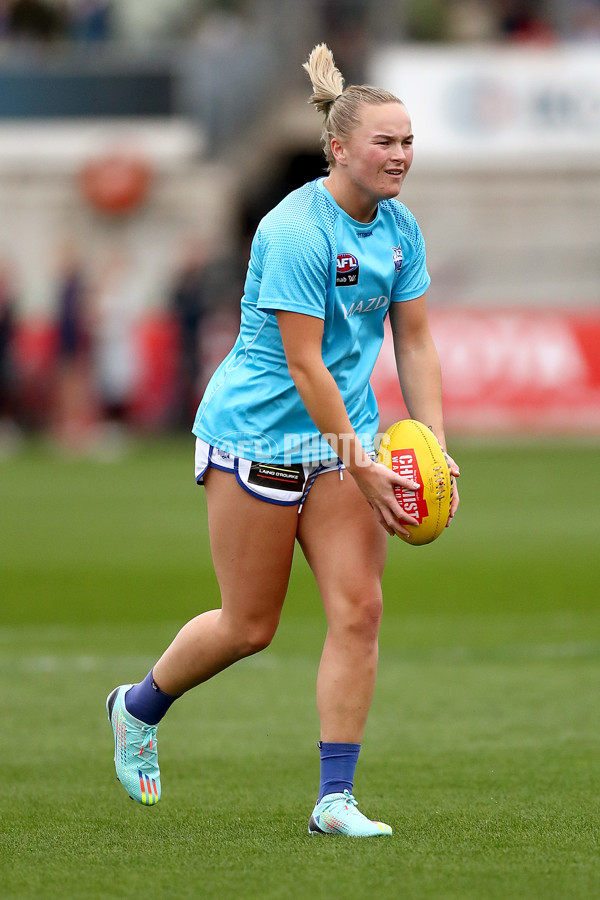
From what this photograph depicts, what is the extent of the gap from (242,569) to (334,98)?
1547 mm

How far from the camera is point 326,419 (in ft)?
15.3

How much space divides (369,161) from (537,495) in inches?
418

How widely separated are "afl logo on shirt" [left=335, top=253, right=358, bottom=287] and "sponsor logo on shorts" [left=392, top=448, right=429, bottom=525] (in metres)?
0.57

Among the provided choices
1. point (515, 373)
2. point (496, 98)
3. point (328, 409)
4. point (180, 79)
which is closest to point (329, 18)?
point (180, 79)

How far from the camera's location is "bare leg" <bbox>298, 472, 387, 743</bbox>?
4832 mm

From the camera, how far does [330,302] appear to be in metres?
4.76

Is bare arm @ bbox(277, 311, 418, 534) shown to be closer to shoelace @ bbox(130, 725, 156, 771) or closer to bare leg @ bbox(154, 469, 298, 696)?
bare leg @ bbox(154, 469, 298, 696)

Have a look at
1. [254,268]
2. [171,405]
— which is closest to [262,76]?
[171,405]

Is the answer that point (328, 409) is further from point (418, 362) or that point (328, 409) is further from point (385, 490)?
point (418, 362)

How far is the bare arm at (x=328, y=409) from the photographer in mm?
4637

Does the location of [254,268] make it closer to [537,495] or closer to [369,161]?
[369,161]

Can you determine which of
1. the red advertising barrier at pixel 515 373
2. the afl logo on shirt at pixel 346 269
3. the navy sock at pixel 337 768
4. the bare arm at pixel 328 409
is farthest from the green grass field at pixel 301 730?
the red advertising barrier at pixel 515 373

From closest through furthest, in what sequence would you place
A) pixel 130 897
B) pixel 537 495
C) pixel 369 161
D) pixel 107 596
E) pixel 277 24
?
pixel 130 897, pixel 369 161, pixel 107 596, pixel 537 495, pixel 277 24

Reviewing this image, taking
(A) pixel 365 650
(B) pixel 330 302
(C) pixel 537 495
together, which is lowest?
(C) pixel 537 495
